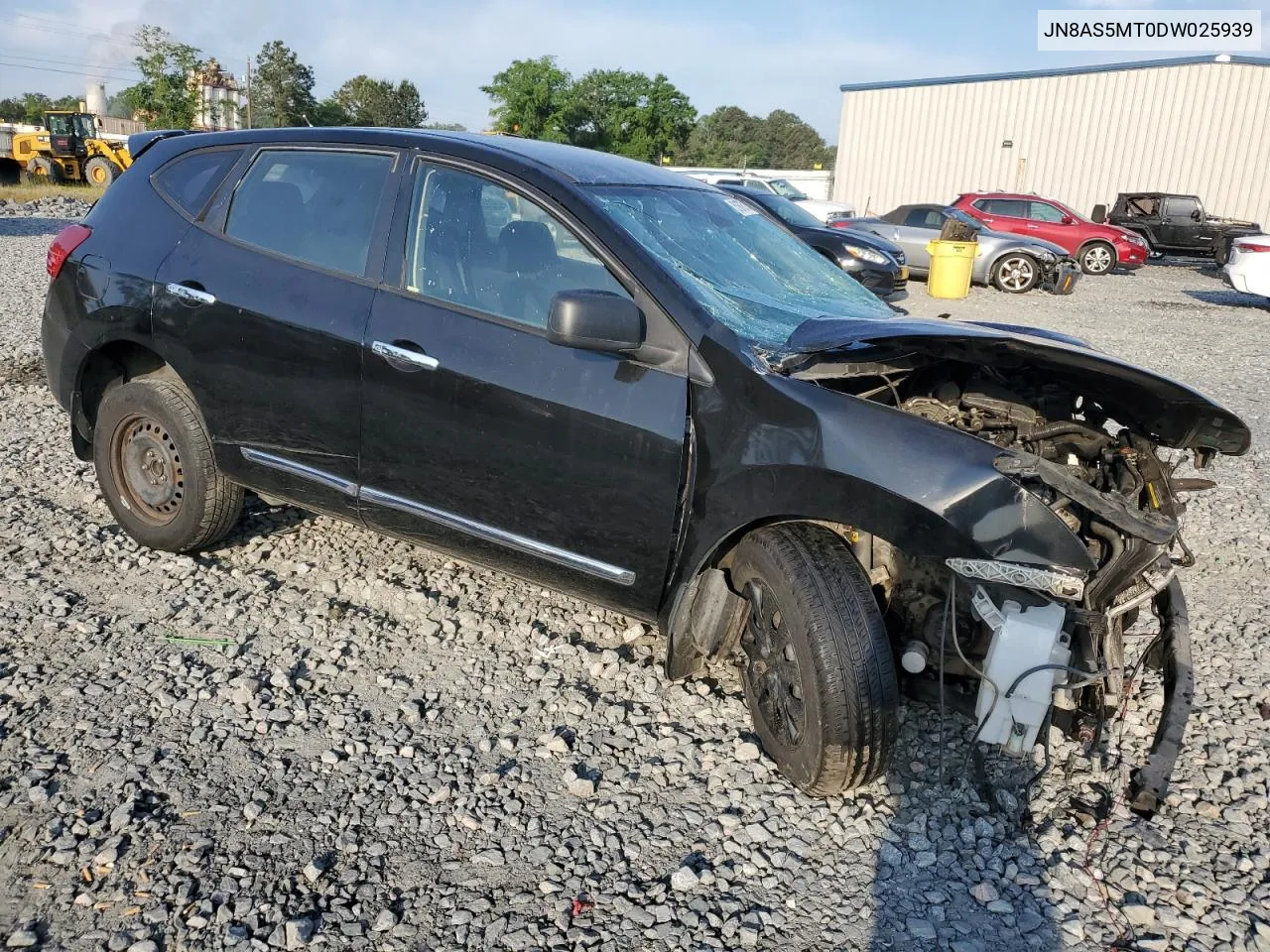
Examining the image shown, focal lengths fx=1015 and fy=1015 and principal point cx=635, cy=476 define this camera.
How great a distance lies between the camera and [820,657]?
2773mm

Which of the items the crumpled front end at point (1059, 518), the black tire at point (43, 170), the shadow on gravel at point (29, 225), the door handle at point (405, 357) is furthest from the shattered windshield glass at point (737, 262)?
the black tire at point (43, 170)

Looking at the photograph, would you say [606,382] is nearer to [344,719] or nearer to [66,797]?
[344,719]

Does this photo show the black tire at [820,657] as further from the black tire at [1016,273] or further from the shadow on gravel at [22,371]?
the black tire at [1016,273]

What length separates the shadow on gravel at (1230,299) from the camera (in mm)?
18047

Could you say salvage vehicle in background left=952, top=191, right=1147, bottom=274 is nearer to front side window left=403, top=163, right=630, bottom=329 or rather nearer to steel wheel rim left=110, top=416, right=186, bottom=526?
front side window left=403, top=163, right=630, bottom=329

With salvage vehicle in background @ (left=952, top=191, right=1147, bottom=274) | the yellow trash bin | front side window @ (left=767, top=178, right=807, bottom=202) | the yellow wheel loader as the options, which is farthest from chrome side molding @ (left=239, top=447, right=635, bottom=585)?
the yellow wheel loader

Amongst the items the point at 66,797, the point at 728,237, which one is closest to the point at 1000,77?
the point at 728,237

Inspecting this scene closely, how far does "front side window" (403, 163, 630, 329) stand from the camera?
3.29m

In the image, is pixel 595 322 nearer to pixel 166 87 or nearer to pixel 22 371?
pixel 22 371

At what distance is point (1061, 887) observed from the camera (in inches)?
106

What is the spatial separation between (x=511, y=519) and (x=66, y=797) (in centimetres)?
150

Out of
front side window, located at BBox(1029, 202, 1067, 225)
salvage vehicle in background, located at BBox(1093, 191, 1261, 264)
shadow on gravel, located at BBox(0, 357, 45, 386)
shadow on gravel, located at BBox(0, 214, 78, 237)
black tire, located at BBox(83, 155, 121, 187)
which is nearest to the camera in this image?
shadow on gravel, located at BBox(0, 357, 45, 386)

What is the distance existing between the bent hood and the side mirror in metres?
0.46

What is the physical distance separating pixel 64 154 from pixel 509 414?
35.9 metres
